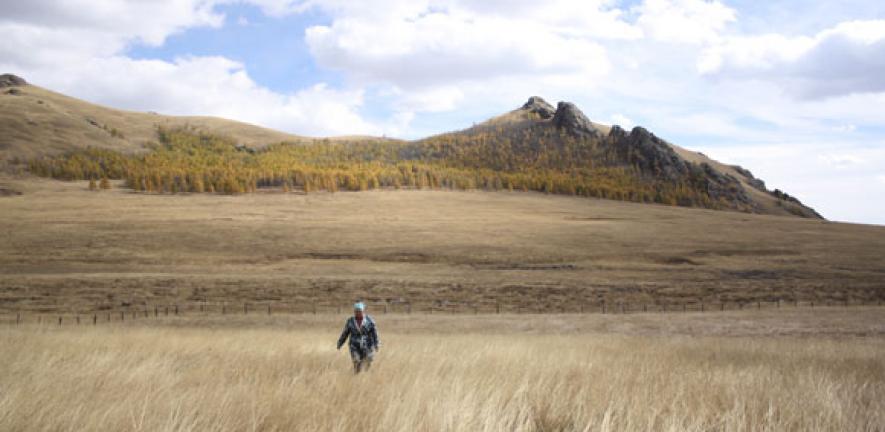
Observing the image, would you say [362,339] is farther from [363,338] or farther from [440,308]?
[440,308]

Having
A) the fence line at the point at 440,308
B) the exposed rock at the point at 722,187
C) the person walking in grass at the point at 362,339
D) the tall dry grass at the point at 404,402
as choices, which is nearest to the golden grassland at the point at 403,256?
the fence line at the point at 440,308

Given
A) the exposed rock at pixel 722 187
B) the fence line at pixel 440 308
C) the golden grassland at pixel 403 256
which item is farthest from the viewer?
the exposed rock at pixel 722 187

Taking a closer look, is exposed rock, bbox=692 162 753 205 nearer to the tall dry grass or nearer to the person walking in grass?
the person walking in grass

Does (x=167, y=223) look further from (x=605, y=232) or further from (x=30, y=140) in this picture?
(x=30, y=140)

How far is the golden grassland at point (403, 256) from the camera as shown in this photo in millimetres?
49031

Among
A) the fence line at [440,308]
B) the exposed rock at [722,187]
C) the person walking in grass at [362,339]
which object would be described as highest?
the exposed rock at [722,187]

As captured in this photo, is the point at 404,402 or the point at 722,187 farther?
the point at 722,187

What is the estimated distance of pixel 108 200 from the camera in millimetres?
117375

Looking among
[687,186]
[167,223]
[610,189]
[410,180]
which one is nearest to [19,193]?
[167,223]

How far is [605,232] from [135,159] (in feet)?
504

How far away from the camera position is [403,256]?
7138 centimetres

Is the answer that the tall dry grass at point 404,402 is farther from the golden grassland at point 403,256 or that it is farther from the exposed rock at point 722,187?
the exposed rock at point 722,187

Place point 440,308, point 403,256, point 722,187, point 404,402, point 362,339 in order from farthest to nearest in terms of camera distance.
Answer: point 722,187 < point 403,256 < point 440,308 < point 362,339 < point 404,402

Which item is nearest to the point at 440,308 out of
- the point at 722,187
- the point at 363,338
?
the point at 363,338
